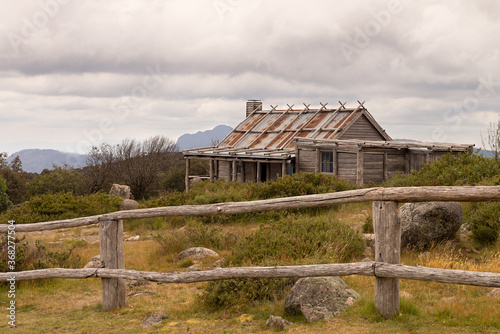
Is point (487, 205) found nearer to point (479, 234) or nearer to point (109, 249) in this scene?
point (479, 234)

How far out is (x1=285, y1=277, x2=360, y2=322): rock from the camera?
15.9 ft

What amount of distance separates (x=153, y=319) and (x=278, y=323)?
152cm

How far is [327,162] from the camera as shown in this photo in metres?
22.0

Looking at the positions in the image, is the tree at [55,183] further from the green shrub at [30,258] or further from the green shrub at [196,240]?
the green shrub at [30,258]

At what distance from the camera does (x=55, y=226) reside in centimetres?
628

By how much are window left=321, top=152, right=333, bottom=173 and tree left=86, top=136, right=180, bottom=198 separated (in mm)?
17449

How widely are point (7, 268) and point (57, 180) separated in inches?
1049

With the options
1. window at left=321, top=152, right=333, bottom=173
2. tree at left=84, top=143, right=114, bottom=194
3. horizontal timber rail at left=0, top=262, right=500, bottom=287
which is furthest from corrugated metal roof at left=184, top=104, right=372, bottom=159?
horizontal timber rail at left=0, top=262, right=500, bottom=287

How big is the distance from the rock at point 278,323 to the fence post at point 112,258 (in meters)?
2.09

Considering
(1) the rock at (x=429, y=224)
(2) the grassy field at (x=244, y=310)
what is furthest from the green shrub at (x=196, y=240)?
(1) the rock at (x=429, y=224)

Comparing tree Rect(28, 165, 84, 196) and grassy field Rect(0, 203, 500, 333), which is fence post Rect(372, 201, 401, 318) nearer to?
grassy field Rect(0, 203, 500, 333)

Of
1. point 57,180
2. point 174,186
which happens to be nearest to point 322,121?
point 174,186

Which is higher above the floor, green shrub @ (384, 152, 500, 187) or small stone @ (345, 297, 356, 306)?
green shrub @ (384, 152, 500, 187)

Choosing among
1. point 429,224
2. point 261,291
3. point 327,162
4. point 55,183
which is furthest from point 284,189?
point 55,183
